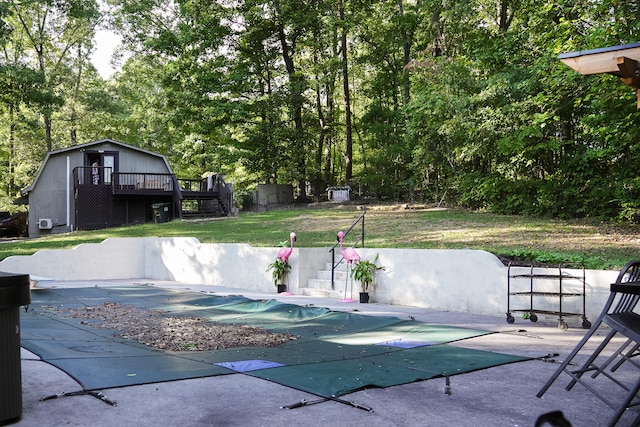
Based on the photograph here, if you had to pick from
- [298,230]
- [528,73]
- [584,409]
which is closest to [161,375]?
[584,409]

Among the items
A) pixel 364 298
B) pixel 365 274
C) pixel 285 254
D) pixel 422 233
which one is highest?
pixel 422 233

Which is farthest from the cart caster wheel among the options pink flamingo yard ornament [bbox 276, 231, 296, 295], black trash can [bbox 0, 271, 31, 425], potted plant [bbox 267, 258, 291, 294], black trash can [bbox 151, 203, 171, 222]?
black trash can [bbox 151, 203, 171, 222]

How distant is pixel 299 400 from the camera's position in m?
3.99

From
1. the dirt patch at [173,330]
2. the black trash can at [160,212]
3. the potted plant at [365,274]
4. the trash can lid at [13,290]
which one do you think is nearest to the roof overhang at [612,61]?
the dirt patch at [173,330]

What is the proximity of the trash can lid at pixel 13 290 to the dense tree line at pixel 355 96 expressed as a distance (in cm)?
1042

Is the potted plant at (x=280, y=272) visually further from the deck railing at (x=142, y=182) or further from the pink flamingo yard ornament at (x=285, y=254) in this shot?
the deck railing at (x=142, y=182)

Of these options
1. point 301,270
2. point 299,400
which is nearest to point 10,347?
point 299,400

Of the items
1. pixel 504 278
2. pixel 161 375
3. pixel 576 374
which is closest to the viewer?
pixel 576 374

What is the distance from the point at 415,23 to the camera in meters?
23.8

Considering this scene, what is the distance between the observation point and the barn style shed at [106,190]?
76.4 ft

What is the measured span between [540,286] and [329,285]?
14.7 ft

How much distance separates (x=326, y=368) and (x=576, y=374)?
6.56 ft

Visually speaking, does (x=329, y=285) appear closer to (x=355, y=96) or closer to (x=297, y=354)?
(x=297, y=354)

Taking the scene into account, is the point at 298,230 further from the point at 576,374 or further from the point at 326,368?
the point at 576,374
